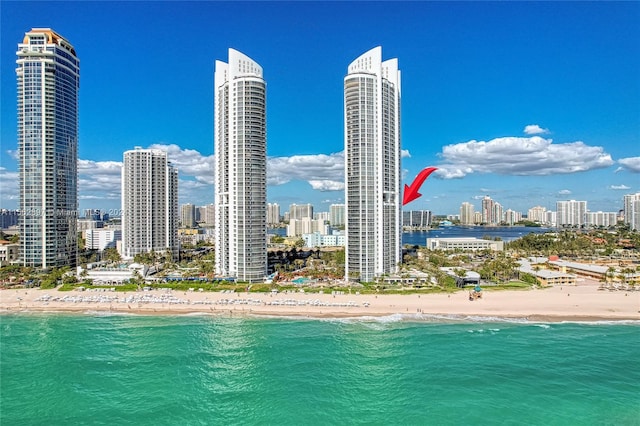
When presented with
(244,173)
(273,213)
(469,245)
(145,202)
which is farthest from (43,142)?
(273,213)

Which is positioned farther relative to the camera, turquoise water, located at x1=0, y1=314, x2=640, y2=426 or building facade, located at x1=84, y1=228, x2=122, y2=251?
building facade, located at x1=84, y1=228, x2=122, y2=251

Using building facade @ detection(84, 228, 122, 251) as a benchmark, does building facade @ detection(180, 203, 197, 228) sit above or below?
above

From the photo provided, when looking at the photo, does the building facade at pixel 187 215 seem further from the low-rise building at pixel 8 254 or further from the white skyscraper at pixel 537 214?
the white skyscraper at pixel 537 214

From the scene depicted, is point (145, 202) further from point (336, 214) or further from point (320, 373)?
point (336, 214)

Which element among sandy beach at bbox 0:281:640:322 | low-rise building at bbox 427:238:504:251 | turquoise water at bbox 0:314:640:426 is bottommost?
turquoise water at bbox 0:314:640:426

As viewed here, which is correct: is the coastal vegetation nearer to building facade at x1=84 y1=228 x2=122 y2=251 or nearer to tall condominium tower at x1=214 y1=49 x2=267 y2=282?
tall condominium tower at x1=214 y1=49 x2=267 y2=282

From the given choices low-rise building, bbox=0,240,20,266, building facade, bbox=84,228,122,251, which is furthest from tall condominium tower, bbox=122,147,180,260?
building facade, bbox=84,228,122,251

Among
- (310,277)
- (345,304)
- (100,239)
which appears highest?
(100,239)

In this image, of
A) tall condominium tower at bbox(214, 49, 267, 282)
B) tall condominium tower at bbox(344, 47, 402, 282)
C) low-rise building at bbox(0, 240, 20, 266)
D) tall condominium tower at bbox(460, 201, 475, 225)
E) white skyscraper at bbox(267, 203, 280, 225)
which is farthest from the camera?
tall condominium tower at bbox(460, 201, 475, 225)
